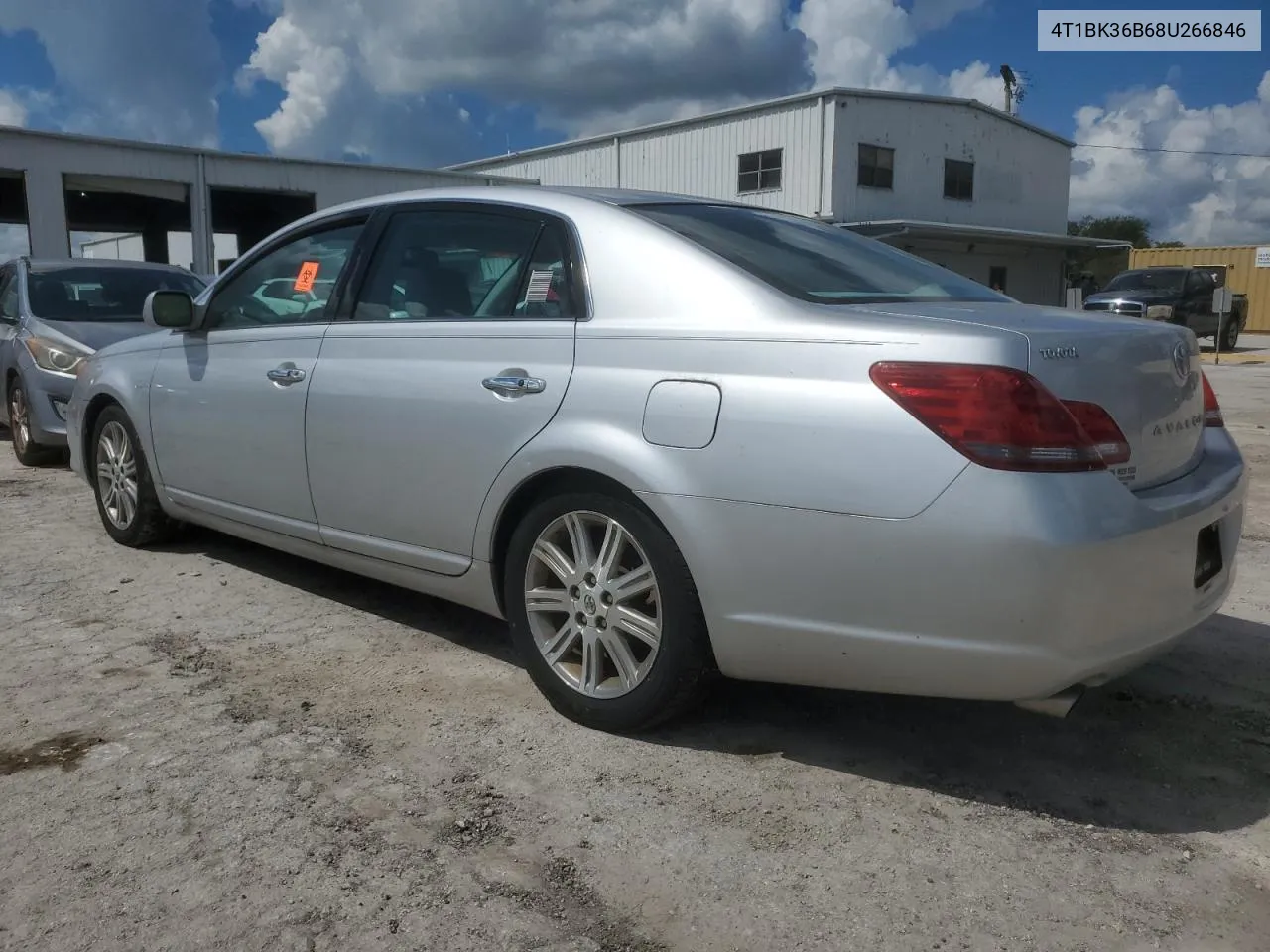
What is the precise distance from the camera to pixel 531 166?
31188mm

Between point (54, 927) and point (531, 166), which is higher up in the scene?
point (531, 166)

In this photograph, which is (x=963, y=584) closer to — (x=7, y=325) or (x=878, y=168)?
(x=7, y=325)

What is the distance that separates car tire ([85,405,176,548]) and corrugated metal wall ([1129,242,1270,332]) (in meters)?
38.3

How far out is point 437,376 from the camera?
3.38m

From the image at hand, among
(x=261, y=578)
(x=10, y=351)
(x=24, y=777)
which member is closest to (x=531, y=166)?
(x=10, y=351)

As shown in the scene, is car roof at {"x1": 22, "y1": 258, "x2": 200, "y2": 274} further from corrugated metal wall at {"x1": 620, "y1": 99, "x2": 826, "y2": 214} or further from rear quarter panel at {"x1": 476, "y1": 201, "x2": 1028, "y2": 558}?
corrugated metal wall at {"x1": 620, "y1": 99, "x2": 826, "y2": 214}

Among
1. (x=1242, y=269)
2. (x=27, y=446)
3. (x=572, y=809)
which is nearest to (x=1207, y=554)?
(x=572, y=809)

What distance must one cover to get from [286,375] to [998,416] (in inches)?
104

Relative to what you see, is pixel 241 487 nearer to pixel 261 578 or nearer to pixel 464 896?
pixel 261 578

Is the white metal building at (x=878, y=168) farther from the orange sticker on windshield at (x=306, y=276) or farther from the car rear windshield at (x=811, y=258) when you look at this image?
the car rear windshield at (x=811, y=258)

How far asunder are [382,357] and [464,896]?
1.90m

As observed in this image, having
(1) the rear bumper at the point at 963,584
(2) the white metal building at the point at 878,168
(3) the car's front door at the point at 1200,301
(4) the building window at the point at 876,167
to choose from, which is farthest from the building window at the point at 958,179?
(1) the rear bumper at the point at 963,584

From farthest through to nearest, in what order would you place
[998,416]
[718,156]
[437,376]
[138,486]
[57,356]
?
[718,156], [57,356], [138,486], [437,376], [998,416]

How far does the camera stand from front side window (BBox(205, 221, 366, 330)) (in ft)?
13.1
